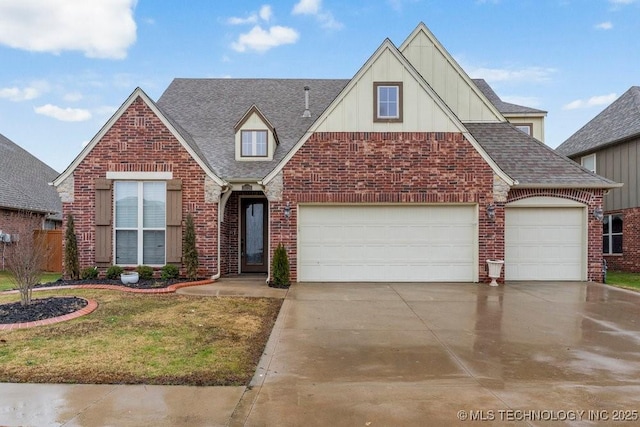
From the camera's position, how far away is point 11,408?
394cm

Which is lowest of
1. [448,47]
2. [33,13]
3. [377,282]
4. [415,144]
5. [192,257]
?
[377,282]

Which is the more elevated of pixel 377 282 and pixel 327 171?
pixel 327 171

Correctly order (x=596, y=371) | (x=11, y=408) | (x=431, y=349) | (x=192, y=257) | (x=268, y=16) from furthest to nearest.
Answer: (x=268, y=16) < (x=192, y=257) < (x=431, y=349) < (x=596, y=371) < (x=11, y=408)

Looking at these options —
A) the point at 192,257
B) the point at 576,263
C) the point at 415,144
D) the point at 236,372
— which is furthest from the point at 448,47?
the point at 236,372

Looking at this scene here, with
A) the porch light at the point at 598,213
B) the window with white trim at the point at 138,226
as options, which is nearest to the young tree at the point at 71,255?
the window with white trim at the point at 138,226

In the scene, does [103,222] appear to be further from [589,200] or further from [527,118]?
[527,118]

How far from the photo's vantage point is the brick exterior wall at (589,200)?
12.4 metres

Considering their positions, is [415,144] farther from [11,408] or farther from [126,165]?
[11,408]

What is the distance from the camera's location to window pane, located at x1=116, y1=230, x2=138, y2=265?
12.1 m

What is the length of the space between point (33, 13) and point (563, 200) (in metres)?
18.4

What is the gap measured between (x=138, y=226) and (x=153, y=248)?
760mm

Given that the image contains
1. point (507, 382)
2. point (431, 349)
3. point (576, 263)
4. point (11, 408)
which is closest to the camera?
point (11, 408)

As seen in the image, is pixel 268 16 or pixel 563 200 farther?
pixel 268 16

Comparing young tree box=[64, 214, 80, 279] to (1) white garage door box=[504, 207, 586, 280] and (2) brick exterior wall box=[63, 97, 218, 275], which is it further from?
(1) white garage door box=[504, 207, 586, 280]
